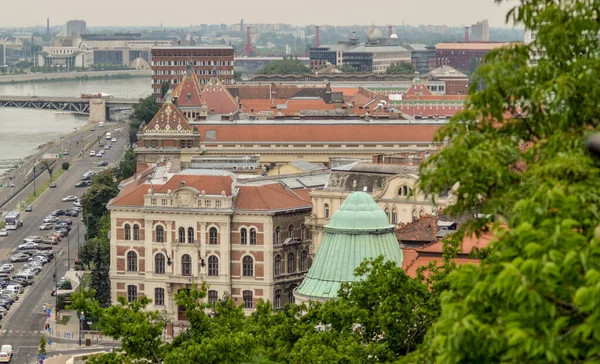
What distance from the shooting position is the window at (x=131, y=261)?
9012 cm

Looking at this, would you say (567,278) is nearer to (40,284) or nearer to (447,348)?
(447,348)

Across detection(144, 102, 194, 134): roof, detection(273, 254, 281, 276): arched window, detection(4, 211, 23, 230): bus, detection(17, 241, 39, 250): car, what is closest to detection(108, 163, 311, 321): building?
detection(273, 254, 281, 276): arched window

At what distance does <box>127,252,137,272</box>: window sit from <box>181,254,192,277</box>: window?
2.50 metres

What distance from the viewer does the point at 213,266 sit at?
8850 cm

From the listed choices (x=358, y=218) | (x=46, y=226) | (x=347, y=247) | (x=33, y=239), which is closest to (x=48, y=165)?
(x=46, y=226)

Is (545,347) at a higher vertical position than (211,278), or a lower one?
higher

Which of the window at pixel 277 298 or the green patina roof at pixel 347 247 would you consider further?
the window at pixel 277 298

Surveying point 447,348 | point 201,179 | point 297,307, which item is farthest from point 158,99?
point 447,348

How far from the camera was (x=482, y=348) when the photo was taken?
2170cm

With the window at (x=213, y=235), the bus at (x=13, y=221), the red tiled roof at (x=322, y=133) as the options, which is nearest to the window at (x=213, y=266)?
the window at (x=213, y=235)

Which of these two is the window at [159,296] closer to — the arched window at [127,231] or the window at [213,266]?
the window at [213,266]

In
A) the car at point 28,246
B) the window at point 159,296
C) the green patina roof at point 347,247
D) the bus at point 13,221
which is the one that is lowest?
the bus at point 13,221

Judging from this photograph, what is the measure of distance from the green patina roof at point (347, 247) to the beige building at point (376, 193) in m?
22.9

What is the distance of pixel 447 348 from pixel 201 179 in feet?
226
